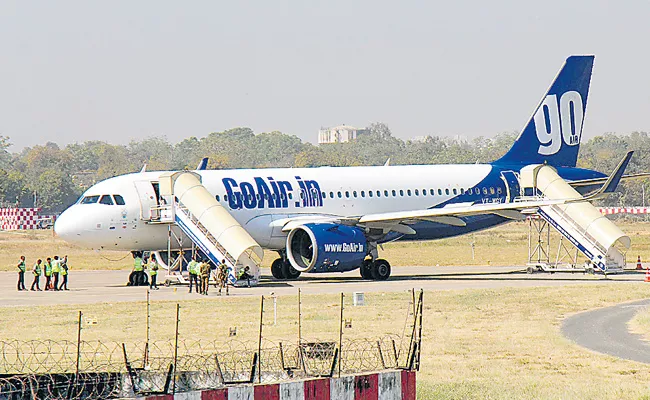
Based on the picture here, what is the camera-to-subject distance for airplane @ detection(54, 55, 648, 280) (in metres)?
42.2

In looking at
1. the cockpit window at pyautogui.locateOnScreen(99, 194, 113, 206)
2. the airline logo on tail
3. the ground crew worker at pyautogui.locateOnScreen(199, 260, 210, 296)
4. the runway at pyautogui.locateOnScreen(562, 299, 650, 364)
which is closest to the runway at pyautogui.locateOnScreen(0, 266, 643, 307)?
the ground crew worker at pyautogui.locateOnScreen(199, 260, 210, 296)

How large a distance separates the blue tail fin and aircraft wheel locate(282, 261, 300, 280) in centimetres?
1232

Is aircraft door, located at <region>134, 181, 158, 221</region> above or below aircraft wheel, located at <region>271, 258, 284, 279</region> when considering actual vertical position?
above

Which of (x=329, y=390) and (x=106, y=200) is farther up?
(x=106, y=200)

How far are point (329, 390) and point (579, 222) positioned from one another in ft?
120

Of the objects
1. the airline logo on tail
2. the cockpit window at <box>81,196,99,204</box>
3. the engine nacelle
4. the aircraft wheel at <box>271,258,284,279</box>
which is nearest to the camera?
the engine nacelle

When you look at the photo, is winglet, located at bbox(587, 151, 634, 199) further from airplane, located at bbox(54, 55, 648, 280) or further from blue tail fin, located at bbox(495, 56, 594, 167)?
blue tail fin, located at bbox(495, 56, 594, 167)

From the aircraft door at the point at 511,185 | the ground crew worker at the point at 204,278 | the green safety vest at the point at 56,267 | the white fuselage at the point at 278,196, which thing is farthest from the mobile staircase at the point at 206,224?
the aircraft door at the point at 511,185

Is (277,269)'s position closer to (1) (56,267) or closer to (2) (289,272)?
(2) (289,272)

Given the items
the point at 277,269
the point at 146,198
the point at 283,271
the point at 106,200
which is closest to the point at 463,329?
the point at 146,198

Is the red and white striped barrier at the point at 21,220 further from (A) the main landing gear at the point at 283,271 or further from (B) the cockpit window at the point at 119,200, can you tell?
(B) the cockpit window at the point at 119,200

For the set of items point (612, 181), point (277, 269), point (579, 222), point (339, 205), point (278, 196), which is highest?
point (612, 181)

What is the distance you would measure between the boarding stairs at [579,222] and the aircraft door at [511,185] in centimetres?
27

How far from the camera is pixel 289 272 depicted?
46.1 metres
